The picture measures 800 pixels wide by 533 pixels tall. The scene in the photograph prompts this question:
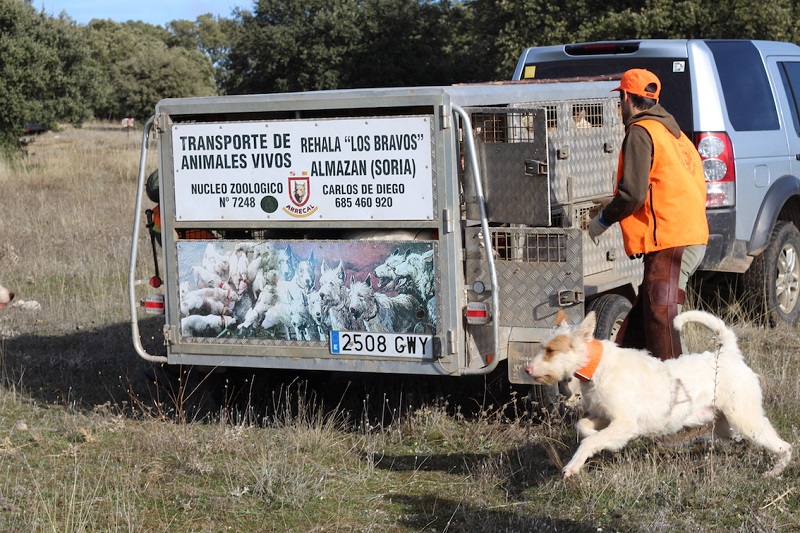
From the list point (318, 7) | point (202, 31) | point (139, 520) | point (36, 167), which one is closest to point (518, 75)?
point (139, 520)

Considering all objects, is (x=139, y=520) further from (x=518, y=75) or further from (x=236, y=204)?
(x=518, y=75)

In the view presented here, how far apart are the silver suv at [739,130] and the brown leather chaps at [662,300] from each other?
6.68 feet

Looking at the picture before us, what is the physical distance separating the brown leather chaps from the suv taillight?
2.00m

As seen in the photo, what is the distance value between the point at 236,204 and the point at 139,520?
1839mm

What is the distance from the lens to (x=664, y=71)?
7.72m

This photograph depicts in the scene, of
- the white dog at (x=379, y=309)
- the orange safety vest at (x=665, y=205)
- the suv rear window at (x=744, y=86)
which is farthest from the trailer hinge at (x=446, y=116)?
the suv rear window at (x=744, y=86)

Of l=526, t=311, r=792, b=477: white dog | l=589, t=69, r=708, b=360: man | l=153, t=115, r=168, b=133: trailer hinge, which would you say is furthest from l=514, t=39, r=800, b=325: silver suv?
l=153, t=115, r=168, b=133: trailer hinge

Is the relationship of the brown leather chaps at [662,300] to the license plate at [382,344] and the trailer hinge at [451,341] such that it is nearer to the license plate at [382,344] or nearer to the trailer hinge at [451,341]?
the trailer hinge at [451,341]

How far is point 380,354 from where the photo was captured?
18.0 feet

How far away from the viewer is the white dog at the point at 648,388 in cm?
465

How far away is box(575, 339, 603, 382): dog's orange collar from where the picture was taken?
184 inches

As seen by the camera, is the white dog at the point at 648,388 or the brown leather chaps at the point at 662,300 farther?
the brown leather chaps at the point at 662,300

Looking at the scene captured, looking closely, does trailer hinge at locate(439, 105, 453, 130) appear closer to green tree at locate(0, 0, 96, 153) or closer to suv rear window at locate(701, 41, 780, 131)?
suv rear window at locate(701, 41, 780, 131)

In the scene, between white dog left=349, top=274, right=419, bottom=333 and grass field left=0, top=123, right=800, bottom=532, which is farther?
white dog left=349, top=274, right=419, bottom=333
